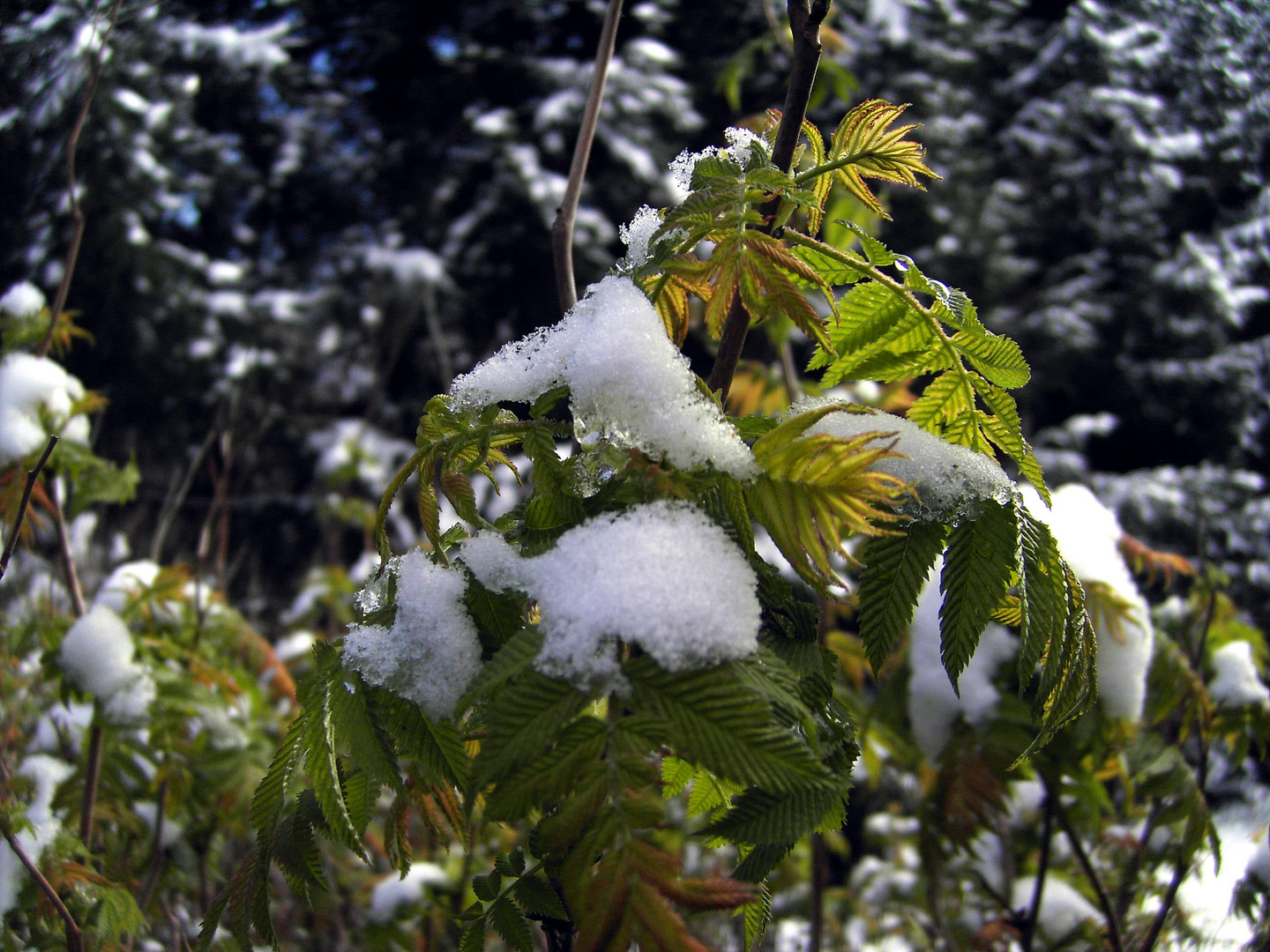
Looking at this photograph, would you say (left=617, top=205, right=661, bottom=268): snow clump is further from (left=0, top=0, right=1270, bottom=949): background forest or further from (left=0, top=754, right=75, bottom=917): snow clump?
(left=0, top=0, right=1270, bottom=949): background forest

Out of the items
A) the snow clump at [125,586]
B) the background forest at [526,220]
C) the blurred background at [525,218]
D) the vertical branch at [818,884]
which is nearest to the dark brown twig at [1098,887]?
the vertical branch at [818,884]

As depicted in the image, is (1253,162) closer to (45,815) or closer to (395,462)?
(395,462)

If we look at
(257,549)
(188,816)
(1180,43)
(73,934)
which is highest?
(1180,43)

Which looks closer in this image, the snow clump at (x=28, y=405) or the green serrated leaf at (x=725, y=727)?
the green serrated leaf at (x=725, y=727)

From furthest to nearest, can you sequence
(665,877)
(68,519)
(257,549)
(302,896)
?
(257,549) → (68,519) → (302,896) → (665,877)

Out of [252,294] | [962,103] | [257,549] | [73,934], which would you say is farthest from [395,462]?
[962,103]

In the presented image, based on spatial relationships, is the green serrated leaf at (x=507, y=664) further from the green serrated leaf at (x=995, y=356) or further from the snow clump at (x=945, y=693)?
the snow clump at (x=945, y=693)

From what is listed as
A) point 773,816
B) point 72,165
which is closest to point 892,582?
point 773,816
